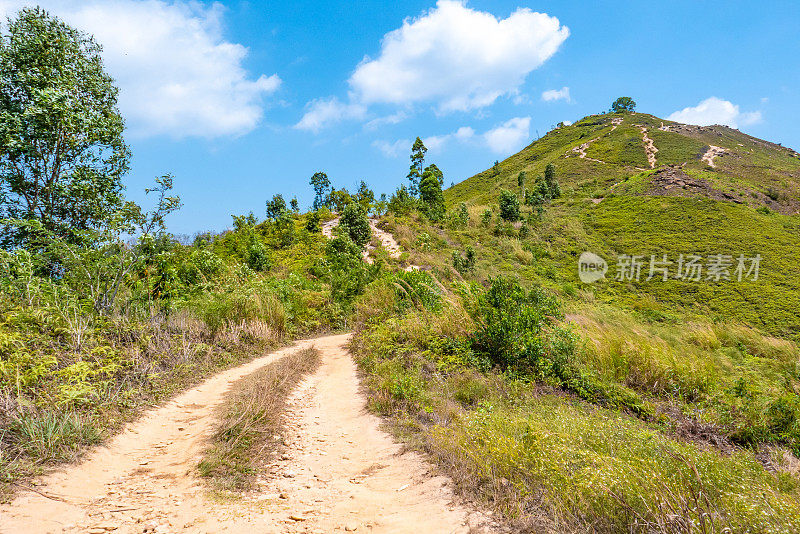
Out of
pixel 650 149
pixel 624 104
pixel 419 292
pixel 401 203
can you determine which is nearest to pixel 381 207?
pixel 401 203

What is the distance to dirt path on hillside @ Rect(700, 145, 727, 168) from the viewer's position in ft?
153

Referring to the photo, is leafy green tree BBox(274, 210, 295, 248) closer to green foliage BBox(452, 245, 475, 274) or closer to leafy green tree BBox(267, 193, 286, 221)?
leafy green tree BBox(267, 193, 286, 221)

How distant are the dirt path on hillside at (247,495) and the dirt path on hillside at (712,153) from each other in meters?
57.8

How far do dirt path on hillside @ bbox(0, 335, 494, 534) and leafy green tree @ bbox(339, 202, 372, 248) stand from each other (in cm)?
1859

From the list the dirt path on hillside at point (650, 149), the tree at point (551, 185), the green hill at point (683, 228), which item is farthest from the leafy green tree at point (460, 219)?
the dirt path on hillside at point (650, 149)

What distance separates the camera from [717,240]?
26312 mm

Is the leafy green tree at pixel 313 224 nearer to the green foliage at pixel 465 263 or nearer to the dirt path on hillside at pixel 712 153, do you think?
the green foliage at pixel 465 263

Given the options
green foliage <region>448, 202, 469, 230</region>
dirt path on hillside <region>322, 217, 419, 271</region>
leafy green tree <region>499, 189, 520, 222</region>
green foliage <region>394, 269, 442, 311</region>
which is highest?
leafy green tree <region>499, 189, 520, 222</region>

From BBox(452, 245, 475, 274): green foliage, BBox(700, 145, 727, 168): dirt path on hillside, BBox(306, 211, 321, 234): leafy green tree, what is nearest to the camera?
BBox(452, 245, 475, 274): green foliage

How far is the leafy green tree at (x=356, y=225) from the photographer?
2314 cm

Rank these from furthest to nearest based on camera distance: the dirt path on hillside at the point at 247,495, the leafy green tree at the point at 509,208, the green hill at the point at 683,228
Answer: the leafy green tree at the point at 509,208, the green hill at the point at 683,228, the dirt path on hillside at the point at 247,495

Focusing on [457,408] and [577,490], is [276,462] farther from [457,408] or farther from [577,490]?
[577,490]

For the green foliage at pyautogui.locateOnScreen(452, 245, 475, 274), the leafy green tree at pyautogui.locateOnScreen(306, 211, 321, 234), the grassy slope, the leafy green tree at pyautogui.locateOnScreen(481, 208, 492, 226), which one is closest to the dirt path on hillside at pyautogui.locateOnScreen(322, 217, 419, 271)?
the leafy green tree at pyautogui.locateOnScreen(306, 211, 321, 234)

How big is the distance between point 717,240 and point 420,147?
28595mm
